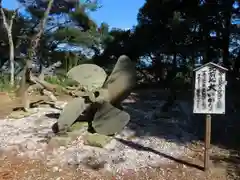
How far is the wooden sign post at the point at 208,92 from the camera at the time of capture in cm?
398

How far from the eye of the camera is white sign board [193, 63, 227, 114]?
3984mm

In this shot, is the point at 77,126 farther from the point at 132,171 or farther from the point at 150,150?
the point at 132,171

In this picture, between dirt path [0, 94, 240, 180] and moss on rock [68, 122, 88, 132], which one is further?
moss on rock [68, 122, 88, 132]

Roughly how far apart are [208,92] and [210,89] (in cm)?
4

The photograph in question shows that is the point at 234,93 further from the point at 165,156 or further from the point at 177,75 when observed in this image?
the point at 165,156

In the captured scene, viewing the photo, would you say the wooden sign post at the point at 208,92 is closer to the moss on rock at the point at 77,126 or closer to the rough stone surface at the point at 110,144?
the rough stone surface at the point at 110,144

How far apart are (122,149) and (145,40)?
6479 millimetres

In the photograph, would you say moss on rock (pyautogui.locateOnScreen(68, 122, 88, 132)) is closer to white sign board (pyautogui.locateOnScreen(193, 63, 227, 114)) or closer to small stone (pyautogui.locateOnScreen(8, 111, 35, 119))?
small stone (pyautogui.locateOnScreen(8, 111, 35, 119))

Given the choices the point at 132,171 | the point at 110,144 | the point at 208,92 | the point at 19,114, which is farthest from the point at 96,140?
the point at 19,114

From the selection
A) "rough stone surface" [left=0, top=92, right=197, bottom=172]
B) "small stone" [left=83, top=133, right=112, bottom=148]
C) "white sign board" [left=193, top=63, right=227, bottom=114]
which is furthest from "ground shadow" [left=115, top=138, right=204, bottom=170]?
"white sign board" [left=193, top=63, right=227, bottom=114]

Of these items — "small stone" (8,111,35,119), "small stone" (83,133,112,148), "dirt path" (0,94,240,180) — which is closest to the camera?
"dirt path" (0,94,240,180)

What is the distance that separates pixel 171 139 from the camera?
17.1ft

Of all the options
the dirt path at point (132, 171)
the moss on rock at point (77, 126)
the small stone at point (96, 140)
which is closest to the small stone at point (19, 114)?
the moss on rock at point (77, 126)

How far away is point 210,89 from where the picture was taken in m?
4.01
